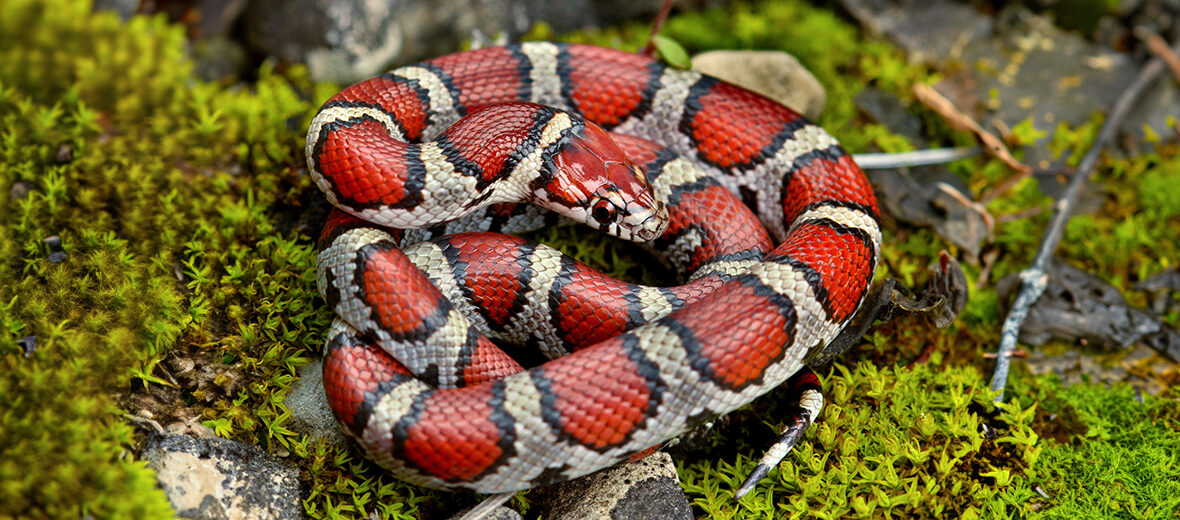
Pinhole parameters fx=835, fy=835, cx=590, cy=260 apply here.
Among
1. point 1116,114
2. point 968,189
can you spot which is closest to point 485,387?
point 968,189

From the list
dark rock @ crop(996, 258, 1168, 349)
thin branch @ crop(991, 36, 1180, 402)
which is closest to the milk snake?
thin branch @ crop(991, 36, 1180, 402)

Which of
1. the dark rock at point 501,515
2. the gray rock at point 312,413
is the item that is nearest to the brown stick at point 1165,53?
the dark rock at point 501,515

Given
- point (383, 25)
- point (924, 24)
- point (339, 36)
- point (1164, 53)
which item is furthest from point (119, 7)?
point (1164, 53)

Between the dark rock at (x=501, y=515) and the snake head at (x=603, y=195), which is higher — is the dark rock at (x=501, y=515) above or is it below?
below

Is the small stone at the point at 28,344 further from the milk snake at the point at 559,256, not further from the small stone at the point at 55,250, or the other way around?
the milk snake at the point at 559,256

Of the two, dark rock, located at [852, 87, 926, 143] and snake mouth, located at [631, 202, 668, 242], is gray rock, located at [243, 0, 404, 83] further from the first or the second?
dark rock, located at [852, 87, 926, 143]

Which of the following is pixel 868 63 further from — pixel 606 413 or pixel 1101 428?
pixel 606 413
